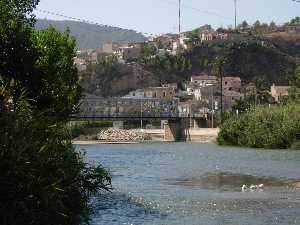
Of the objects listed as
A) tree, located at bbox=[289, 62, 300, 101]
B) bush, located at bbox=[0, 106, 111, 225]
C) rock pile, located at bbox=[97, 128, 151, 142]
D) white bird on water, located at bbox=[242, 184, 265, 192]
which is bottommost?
rock pile, located at bbox=[97, 128, 151, 142]

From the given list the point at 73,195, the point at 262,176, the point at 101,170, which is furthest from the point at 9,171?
the point at 262,176

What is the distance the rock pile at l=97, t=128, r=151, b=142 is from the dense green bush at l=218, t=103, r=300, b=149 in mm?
50915

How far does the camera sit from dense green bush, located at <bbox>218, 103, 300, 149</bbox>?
98.2m

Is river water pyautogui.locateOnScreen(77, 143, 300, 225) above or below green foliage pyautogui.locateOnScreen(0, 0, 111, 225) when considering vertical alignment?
below

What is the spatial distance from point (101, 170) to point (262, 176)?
2997cm

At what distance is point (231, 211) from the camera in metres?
31.6

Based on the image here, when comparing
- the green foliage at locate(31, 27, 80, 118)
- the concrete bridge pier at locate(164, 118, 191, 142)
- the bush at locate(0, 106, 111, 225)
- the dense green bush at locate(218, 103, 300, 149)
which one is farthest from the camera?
the concrete bridge pier at locate(164, 118, 191, 142)

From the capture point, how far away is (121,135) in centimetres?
16600

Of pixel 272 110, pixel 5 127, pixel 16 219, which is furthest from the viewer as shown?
pixel 272 110

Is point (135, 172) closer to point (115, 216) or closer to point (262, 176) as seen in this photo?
point (262, 176)

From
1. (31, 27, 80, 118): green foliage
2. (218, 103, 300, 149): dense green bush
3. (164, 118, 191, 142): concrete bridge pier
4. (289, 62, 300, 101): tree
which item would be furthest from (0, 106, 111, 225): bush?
(164, 118, 191, 142): concrete bridge pier

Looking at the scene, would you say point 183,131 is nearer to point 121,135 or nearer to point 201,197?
point 121,135

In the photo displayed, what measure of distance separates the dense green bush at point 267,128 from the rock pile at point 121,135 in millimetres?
50915

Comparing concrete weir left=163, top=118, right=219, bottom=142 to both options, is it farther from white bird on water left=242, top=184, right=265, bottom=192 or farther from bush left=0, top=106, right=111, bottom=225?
bush left=0, top=106, right=111, bottom=225
